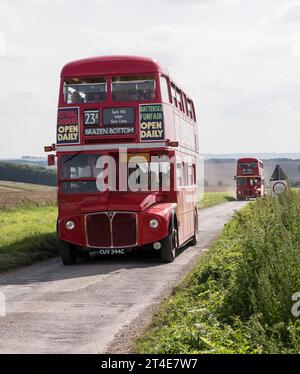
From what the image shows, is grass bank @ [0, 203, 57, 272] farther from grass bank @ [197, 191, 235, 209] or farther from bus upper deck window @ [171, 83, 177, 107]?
grass bank @ [197, 191, 235, 209]

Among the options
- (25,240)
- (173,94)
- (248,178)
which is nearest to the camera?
(173,94)

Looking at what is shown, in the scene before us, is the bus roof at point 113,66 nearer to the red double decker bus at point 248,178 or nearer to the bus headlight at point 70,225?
the bus headlight at point 70,225

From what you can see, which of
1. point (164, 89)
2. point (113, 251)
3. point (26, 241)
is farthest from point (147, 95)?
point (26, 241)

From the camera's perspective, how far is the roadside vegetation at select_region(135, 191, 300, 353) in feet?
28.0

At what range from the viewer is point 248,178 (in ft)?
228

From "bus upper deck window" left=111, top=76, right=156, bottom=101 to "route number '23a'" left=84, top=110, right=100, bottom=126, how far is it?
59cm

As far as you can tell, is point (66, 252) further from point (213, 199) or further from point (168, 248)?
point (213, 199)

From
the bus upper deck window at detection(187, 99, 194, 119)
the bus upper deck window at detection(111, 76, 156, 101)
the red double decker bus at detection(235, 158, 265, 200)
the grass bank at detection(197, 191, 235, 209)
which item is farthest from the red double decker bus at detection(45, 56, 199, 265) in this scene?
the red double decker bus at detection(235, 158, 265, 200)

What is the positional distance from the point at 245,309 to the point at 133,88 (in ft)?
33.1

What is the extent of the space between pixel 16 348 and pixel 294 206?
736cm

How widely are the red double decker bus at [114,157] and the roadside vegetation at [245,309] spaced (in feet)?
18.2

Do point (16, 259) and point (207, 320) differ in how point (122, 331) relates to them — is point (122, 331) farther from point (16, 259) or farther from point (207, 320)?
point (16, 259)

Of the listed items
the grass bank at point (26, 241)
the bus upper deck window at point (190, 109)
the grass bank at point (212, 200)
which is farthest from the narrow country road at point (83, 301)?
the grass bank at point (212, 200)
